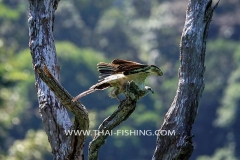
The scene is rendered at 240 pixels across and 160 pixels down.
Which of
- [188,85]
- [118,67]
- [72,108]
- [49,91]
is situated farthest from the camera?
[49,91]

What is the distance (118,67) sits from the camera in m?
5.65

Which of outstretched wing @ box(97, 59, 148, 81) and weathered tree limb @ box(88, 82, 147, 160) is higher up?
outstretched wing @ box(97, 59, 148, 81)

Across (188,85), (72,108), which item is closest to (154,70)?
(188,85)

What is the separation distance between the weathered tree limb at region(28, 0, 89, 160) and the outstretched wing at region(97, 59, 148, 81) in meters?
0.42

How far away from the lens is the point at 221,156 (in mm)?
39438

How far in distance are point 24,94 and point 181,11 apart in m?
11.3

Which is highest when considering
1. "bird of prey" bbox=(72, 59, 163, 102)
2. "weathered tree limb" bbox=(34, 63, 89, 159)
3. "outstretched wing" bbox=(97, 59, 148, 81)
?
"outstretched wing" bbox=(97, 59, 148, 81)

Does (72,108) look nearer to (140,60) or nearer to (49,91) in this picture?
(49,91)

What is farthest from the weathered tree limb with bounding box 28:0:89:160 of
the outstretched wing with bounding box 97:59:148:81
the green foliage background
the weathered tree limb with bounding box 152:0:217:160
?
the green foliage background

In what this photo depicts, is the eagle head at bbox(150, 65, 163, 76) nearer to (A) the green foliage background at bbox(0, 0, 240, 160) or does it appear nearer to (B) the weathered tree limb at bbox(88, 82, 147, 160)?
(B) the weathered tree limb at bbox(88, 82, 147, 160)

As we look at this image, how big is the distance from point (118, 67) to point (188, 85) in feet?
1.79

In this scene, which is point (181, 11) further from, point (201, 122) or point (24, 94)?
point (24, 94)

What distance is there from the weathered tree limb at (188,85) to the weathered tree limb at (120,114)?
1.20 feet

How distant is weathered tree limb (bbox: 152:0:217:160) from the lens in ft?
18.9
